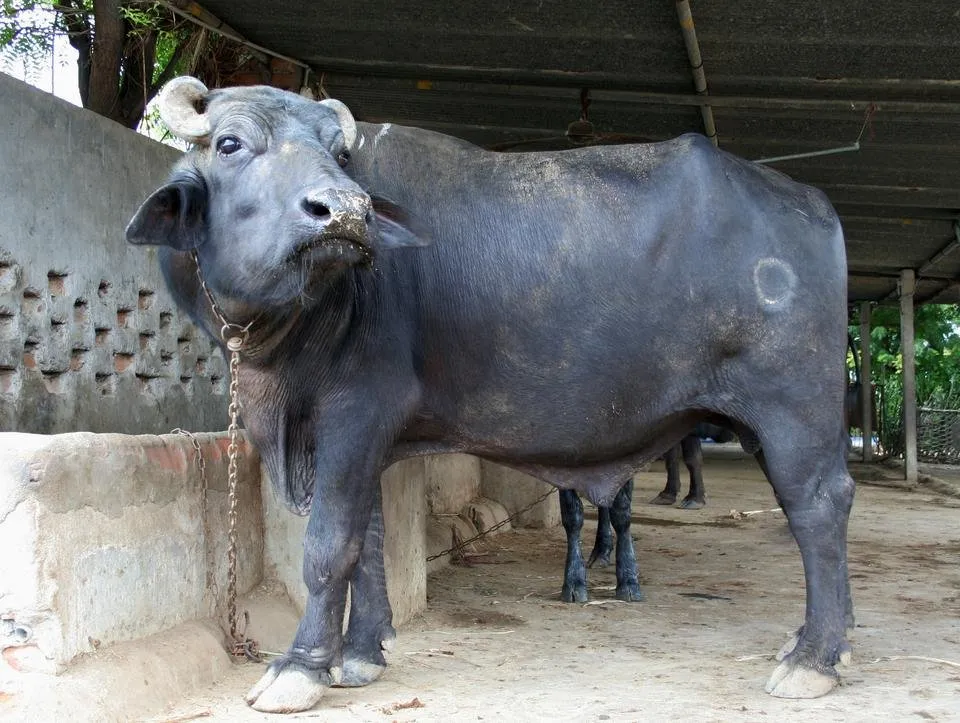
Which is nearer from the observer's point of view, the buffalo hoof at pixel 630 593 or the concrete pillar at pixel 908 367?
the buffalo hoof at pixel 630 593

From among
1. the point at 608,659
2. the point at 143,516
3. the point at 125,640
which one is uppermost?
the point at 143,516

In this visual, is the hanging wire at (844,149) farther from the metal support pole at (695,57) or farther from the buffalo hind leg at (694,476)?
the buffalo hind leg at (694,476)

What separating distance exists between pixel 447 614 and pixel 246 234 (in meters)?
2.60

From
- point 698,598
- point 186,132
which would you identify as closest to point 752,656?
point 698,598

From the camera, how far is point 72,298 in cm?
501

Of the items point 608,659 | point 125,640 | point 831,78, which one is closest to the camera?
point 125,640

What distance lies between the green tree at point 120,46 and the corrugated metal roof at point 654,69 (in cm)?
75

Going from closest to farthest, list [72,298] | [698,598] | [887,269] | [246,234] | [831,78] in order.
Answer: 1. [246,234]
2. [72,298]
3. [698,598]
4. [831,78]
5. [887,269]

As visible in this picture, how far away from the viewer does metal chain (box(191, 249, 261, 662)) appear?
3580 millimetres

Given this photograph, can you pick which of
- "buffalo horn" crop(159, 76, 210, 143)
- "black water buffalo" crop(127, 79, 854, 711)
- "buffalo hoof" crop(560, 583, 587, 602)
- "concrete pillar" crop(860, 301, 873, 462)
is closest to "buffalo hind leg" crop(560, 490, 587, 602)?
"buffalo hoof" crop(560, 583, 587, 602)

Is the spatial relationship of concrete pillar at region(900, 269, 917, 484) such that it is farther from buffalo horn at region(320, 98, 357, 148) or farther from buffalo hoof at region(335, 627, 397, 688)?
buffalo horn at region(320, 98, 357, 148)

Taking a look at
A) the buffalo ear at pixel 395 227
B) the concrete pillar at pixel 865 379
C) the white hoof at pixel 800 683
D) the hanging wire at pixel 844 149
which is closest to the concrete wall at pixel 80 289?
the buffalo ear at pixel 395 227

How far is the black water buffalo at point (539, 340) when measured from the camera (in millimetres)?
3719

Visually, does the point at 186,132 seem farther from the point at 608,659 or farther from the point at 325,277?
the point at 608,659
